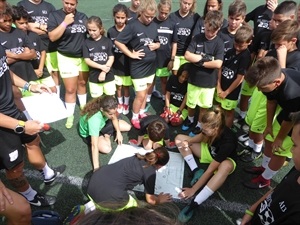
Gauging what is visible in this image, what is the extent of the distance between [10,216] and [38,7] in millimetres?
3817

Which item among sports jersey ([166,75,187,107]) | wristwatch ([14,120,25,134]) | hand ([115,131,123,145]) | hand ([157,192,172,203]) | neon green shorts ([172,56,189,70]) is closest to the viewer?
wristwatch ([14,120,25,134])

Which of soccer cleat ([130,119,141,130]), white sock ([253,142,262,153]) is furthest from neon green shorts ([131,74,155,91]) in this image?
white sock ([253,142,262,153])

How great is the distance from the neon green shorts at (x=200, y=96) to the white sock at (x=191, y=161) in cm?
93

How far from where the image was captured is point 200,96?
427 centimetres

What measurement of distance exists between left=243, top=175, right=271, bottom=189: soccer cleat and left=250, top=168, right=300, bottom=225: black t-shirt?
1603mm

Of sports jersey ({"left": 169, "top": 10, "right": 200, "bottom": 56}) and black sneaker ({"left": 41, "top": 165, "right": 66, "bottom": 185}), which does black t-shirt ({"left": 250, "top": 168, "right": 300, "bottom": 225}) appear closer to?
black sneaker ({"left": 41, "top": 165, "right": 66, "bottom": 185})

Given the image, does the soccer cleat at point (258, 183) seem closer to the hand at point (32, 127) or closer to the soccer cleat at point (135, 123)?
the soccer cleat at point (135, 123)

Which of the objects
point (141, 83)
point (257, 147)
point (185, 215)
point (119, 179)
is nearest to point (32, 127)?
point (119, 179)

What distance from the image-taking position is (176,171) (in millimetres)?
Answer: 3730

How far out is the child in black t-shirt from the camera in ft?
15.1

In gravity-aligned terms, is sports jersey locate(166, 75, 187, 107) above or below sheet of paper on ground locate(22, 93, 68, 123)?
below

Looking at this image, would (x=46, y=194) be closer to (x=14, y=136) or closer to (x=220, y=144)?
(x=14, y=136)

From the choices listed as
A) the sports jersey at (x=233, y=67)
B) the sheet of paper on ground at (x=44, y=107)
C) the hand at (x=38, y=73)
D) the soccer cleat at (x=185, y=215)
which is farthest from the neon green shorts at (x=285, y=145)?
the hand at (x=38, y=73)

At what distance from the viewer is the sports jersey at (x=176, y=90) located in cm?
464
